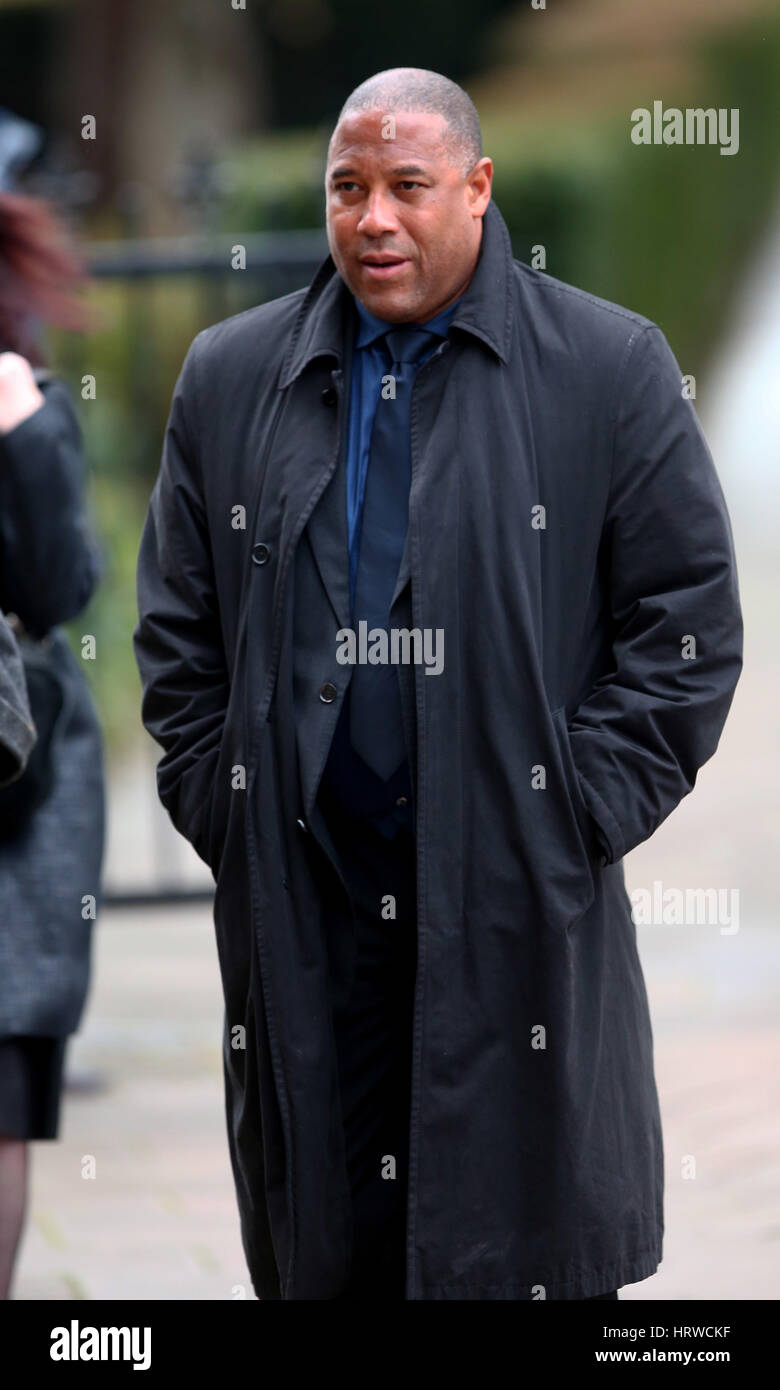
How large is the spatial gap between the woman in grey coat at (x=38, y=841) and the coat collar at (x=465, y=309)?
0.72 m

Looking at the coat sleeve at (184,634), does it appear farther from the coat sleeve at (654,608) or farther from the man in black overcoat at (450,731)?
the coat sleeve at (654,608)

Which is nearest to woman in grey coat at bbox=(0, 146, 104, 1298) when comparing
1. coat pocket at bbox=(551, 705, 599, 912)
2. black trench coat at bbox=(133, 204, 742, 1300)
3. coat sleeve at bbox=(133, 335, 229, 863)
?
coat sleeve at bbox=(133, 335, 229, 863)

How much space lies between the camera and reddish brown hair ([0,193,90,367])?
362cm

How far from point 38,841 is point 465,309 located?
127 cm

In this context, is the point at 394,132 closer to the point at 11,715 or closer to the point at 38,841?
the point at 11,715

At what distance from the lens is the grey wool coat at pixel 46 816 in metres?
3.44

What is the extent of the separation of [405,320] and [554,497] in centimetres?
32

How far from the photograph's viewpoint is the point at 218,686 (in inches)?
118

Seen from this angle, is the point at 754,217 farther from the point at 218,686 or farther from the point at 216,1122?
the point at 218,686

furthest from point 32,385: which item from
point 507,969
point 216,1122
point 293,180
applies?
point 293,180

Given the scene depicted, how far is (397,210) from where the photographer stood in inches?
107

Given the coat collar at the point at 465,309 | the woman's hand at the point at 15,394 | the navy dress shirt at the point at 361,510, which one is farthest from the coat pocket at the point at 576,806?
the woman's hand at the point at 15,394

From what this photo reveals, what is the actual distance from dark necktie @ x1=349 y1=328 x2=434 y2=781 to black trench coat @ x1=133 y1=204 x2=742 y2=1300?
0.15ft

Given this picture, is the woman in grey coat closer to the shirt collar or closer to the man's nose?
the shirt collar
